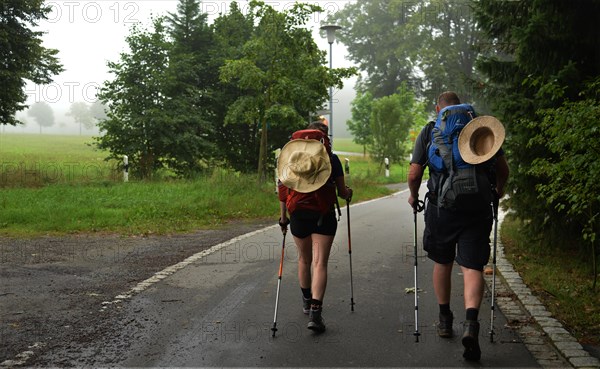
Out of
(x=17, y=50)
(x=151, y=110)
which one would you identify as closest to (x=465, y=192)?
(x=17, y=50)

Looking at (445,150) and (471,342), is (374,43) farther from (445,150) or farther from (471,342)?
(471,342)

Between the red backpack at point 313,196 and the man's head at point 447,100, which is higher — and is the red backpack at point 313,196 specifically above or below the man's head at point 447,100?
below

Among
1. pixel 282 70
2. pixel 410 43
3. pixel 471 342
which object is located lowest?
pixel 471 342

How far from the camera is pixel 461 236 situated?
188 inches

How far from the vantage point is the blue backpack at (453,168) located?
15.2ft

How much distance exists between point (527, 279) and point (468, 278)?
9.69 ft

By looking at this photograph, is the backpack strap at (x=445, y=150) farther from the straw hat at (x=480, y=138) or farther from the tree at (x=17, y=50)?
the tree at (x=17, y=50)

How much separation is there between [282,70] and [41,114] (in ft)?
537

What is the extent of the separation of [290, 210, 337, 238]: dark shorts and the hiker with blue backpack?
88cm

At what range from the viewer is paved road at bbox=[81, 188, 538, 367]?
4527 millimetres

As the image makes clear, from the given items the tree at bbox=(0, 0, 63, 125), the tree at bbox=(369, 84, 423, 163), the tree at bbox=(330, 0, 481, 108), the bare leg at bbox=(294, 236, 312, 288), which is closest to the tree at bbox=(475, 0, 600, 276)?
the bare leg at bbox=(294, 236, 312, 288)

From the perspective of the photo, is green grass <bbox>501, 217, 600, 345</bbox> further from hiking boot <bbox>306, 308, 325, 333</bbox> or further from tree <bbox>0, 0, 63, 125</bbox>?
tree <bbox>0, 0, 63, 125</bbox>

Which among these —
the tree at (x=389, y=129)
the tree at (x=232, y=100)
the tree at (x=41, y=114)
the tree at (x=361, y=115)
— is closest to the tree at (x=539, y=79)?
the tree at (x=232, y=100)

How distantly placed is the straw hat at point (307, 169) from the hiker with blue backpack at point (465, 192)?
86 centimetres
